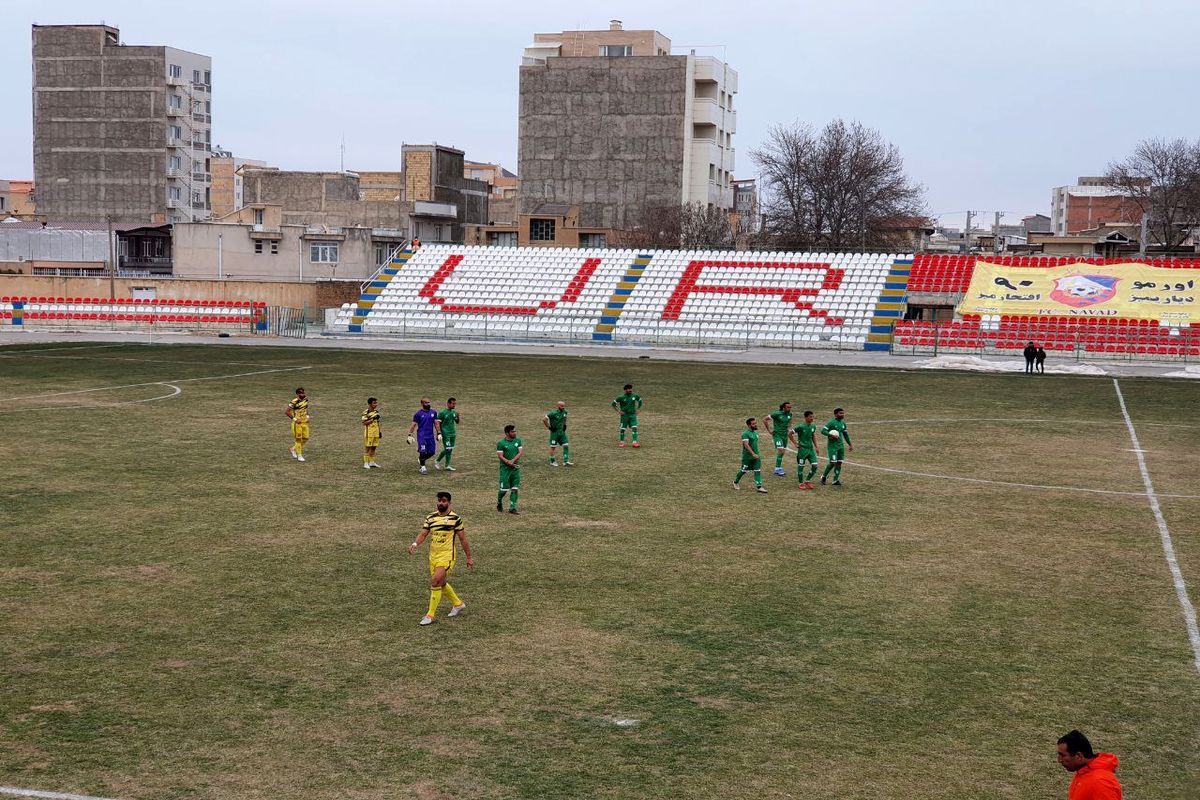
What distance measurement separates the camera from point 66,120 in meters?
123

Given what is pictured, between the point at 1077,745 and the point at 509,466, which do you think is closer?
the point at 1077,745

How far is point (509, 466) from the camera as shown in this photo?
849 inches

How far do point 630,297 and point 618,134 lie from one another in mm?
50833

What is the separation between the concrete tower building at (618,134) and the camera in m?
121

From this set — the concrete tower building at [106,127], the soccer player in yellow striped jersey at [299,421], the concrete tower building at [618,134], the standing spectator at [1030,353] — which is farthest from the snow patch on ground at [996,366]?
the concrete tower building at [106,127]

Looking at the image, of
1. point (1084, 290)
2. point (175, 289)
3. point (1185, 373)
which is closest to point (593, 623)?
point (1185, 373)

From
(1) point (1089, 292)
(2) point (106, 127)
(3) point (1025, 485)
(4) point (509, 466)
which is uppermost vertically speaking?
(2) point (106, 127)

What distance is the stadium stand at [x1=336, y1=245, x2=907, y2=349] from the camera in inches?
2788

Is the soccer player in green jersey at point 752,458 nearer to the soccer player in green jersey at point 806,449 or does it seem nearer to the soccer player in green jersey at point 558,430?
the soccer player in green jersey at point 806,449

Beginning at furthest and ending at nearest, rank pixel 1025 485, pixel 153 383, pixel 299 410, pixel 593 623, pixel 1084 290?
pixel 1084 290 < pixel 153 383 < pixel 299 410 < pixel 1025 485 < pixel 593 623

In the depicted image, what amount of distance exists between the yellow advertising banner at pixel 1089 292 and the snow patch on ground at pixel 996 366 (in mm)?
10484

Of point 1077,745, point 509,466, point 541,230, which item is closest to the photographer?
point 1077,745

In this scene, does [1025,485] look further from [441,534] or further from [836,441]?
[441,534]

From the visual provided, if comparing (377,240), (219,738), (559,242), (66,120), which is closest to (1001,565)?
(219,738)
